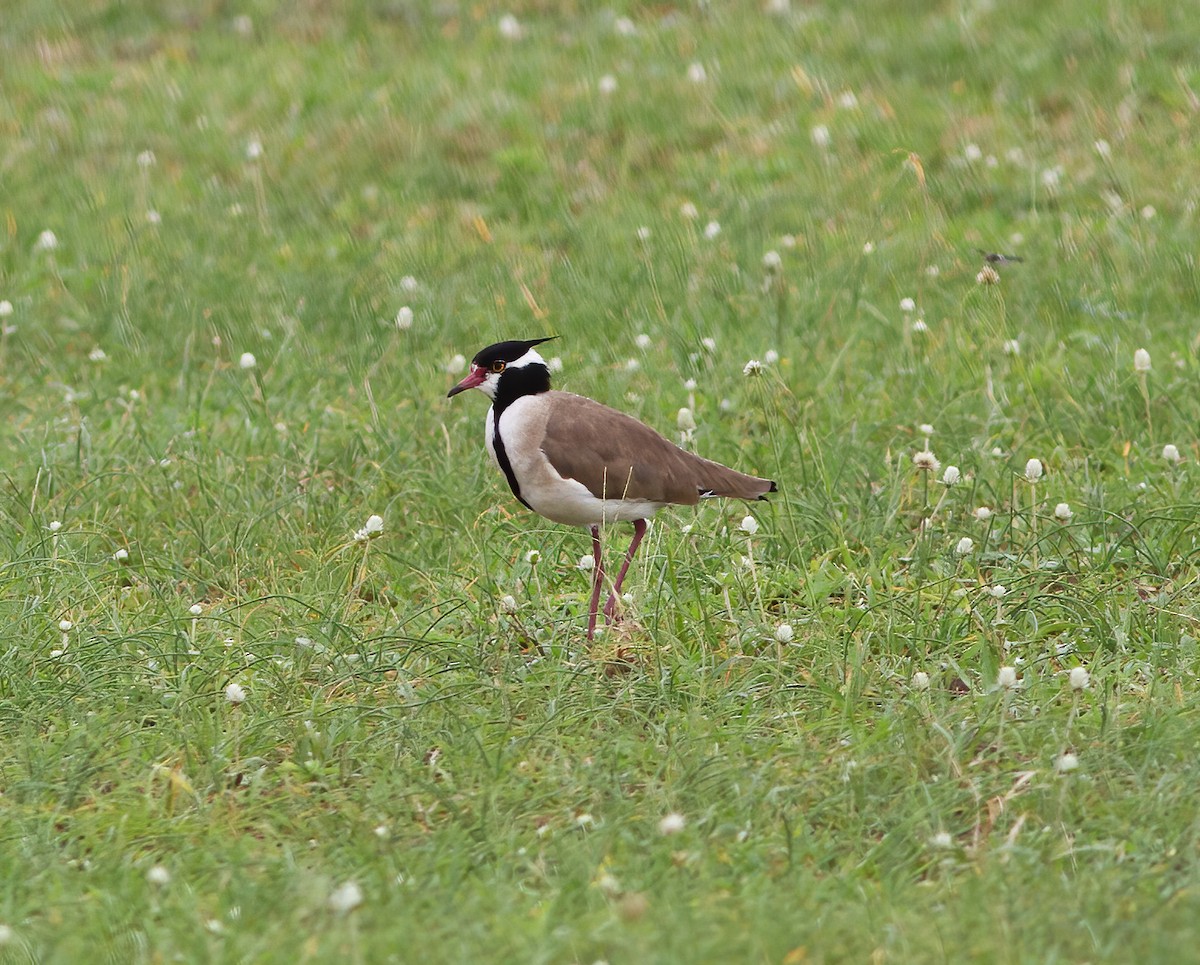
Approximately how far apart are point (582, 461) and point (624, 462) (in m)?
0.18

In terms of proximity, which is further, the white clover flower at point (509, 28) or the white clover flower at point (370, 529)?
the white clover flower at point (509, 28)

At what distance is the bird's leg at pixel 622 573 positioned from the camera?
19.6 ft

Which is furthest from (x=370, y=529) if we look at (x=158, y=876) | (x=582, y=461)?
(x=158, y=876)

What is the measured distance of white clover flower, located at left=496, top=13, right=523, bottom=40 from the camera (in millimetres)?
13055

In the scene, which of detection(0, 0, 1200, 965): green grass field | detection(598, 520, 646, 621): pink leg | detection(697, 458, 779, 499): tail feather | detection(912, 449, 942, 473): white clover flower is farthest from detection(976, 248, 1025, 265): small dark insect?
detection(598, 520, 646, 621): pink leg

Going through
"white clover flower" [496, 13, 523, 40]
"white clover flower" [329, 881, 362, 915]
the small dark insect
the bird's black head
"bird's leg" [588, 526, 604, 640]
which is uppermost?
"white clover flower" [496, 13, 523, 40]

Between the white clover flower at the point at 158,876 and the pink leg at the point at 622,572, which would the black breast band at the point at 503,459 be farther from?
the white clover flower at the point at 158,876

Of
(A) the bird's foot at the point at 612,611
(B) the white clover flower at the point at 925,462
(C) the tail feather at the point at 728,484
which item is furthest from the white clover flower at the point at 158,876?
(B) the white clover flower at the point at 925,462

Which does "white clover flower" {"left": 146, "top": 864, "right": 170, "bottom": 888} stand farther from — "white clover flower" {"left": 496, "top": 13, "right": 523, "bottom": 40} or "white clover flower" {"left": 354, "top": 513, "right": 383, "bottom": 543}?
"white clover flower" {"left": 496, "top": 13, "right": 523, "bottom": 40}

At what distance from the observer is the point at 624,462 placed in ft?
19.9

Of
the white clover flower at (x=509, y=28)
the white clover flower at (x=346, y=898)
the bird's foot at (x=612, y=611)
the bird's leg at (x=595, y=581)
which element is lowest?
the bird's foot at (x=612, y=611)

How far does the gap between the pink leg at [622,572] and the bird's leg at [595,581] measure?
0.17 feet

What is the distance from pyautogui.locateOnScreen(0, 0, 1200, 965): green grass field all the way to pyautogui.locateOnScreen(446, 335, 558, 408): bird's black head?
766mm

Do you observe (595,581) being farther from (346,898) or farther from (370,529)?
(346,898)
